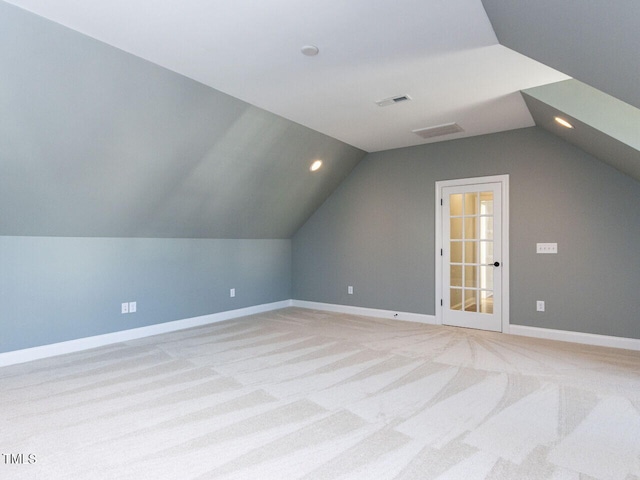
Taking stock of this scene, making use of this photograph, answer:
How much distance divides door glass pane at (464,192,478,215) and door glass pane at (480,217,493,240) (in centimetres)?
16

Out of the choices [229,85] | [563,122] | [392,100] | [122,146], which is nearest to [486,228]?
[563,122]

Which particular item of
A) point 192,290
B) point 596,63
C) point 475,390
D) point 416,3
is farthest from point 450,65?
point 192,290

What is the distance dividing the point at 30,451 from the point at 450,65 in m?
3.88

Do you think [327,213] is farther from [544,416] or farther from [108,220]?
[544,416]

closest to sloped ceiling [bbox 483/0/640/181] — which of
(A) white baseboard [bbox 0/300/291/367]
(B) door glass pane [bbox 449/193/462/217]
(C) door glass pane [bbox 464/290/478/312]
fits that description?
(B) door glass pane [bbox 449/193/462/217]

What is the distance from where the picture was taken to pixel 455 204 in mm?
5176

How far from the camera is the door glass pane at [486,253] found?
4.87m

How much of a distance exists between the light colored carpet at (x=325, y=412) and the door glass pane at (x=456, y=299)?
0.95 m

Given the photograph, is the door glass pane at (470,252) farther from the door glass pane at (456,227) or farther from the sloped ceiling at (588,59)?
the sloped ceiling at (588,59)

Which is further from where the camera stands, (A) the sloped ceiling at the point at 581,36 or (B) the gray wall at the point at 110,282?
(B) the gray wall at the point at 110,282

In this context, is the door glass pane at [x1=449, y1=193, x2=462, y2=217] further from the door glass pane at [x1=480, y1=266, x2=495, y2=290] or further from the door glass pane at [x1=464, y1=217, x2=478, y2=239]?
Result: the door glass pane at [x1=480, y1=266, x2=495, y2=290]

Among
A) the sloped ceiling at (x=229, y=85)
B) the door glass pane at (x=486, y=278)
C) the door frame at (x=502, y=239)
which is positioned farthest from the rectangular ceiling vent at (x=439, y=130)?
the door glass pane at (x=486, y=278)

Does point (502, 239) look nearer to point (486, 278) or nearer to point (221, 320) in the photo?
point (486, 278)

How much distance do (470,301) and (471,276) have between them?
1.12ft
